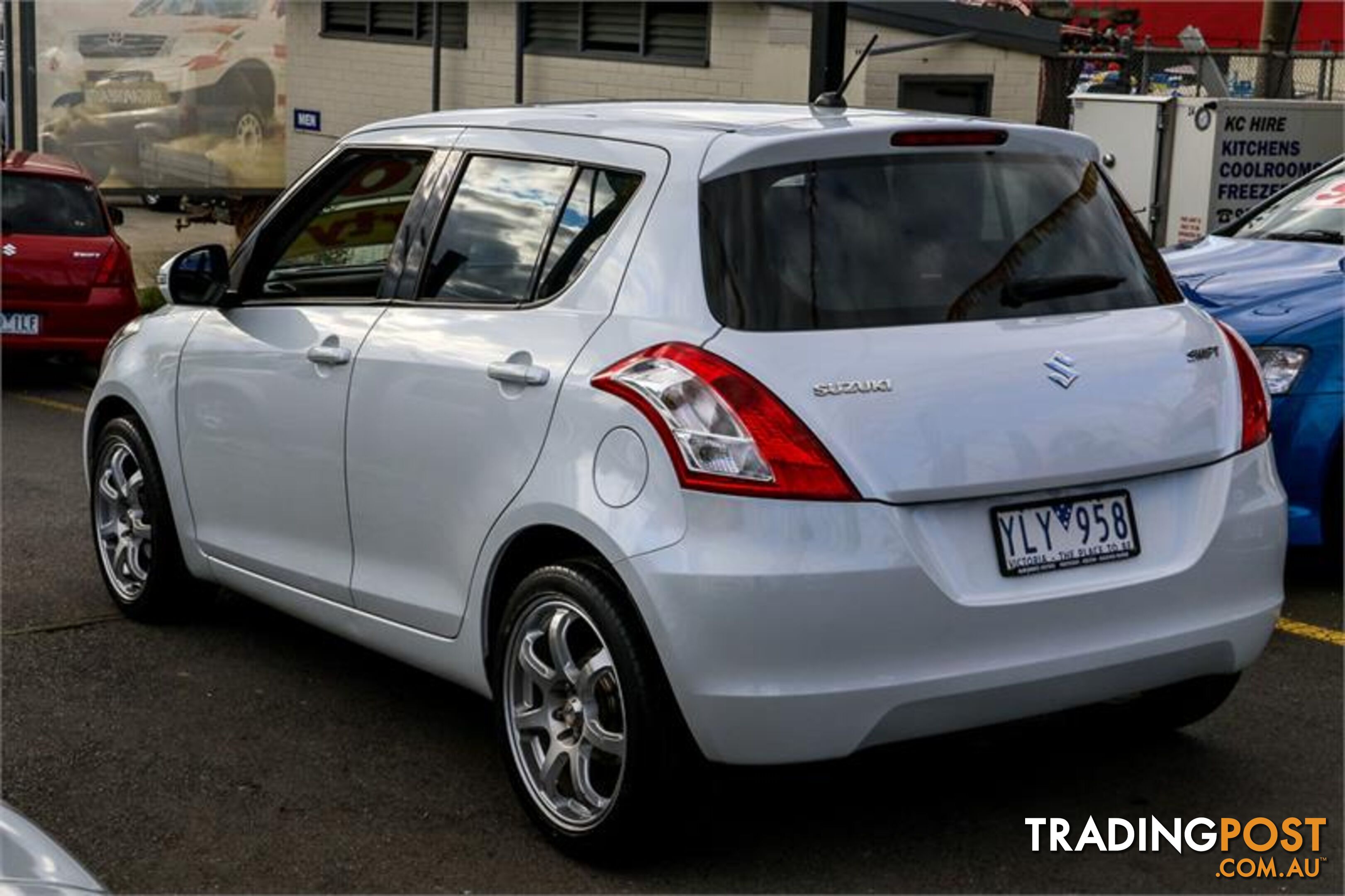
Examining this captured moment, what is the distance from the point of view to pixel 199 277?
6273mm

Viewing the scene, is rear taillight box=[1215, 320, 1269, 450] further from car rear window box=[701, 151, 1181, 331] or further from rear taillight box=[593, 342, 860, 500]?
rear taillight box=[593, 342, 860, 500]

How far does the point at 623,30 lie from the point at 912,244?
46.5 feet

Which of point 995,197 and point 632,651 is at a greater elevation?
point 995,197

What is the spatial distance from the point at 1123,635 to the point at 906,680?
0.60 meters

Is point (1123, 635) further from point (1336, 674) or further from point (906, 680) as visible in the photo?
point (1336, 674)

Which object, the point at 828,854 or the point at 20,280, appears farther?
the point at 20,280

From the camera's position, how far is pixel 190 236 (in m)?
25.4

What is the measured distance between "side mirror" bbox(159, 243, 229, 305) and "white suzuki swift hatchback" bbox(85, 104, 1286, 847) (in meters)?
0.72

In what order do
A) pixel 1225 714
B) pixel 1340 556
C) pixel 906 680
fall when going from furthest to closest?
pixel 1340 556 → pixel 1225 714 → pixel 906 680

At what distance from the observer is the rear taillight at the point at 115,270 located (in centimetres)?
1391

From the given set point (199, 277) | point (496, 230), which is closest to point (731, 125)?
point (496, 230)

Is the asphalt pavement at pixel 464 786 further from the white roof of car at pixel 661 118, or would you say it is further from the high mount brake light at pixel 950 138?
the white roof of car at pixel 661 118

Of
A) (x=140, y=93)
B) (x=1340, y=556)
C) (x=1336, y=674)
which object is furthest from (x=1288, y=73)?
(x=1336, y=674)

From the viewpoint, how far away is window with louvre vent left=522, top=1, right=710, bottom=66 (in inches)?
693
